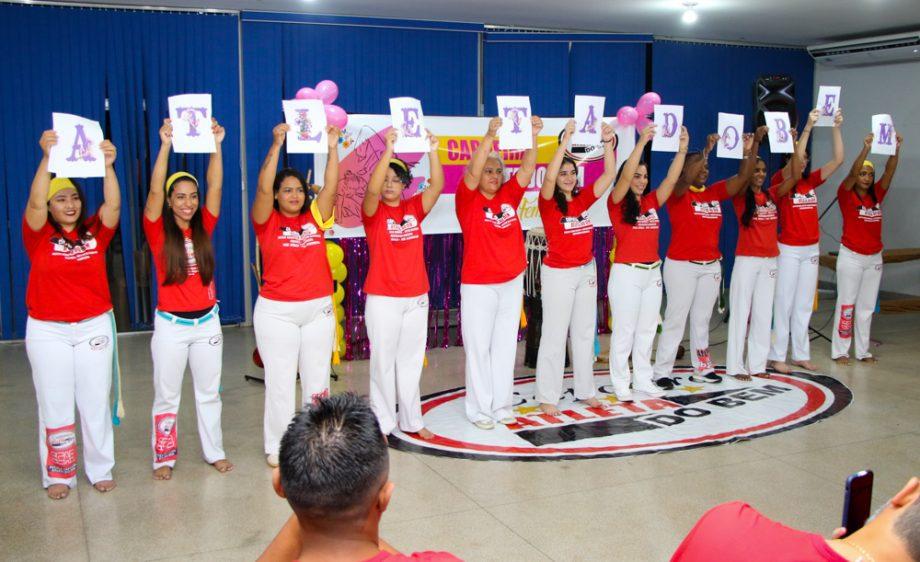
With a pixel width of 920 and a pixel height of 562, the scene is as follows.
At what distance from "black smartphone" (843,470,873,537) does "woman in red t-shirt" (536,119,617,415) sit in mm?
3482

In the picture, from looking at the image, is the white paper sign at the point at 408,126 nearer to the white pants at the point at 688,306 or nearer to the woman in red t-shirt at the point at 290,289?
the woman in red t-shirt at the point at 290,289

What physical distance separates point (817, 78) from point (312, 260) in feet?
28.4

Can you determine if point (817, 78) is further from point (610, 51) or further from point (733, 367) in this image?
point (733, 367)

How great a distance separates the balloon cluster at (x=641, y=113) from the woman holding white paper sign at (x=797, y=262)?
1.10 metres

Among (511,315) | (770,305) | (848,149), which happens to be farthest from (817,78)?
(511,315)

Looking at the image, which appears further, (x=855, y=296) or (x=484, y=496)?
(x=855, y=296)

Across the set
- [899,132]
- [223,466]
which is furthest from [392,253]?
[899,132]

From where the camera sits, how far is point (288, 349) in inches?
183

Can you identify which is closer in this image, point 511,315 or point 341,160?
point 511,315

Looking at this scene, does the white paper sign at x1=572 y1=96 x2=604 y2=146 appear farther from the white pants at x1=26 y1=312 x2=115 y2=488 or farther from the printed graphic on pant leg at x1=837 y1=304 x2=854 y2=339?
the white pants at x1=26 y1=312 x2=115 y2=488

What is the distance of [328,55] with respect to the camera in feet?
27.0

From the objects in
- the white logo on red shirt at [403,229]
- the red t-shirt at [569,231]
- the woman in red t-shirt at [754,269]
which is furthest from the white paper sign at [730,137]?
the white logo on red shirt at [403,229]

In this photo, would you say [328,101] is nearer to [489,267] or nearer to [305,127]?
[305,127]

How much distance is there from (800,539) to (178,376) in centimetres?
348
